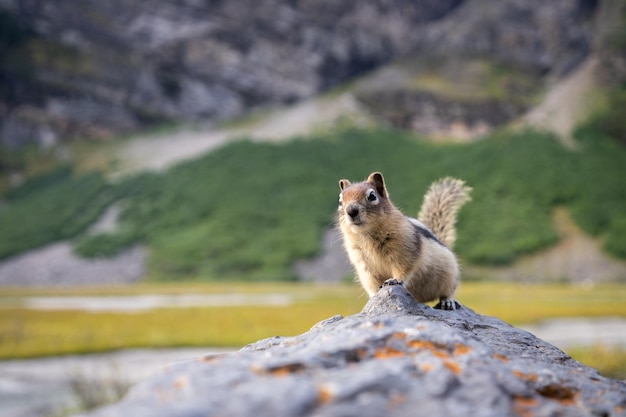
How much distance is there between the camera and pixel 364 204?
557 cm

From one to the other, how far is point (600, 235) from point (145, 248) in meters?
49.9

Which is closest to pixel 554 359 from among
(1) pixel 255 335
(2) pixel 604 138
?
(1) pixel 255 335

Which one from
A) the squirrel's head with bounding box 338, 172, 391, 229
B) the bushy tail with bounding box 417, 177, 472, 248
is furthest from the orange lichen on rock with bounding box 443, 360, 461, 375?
the bushy tail with bounding box 417, 177, 472, 248

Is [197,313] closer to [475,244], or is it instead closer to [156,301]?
[156,301]

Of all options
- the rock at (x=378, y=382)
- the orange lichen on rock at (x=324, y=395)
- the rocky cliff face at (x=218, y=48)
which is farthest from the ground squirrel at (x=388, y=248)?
the rocky cliff face at (x=218, y=48)

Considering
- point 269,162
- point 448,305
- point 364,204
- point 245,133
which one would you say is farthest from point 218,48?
point 448,305

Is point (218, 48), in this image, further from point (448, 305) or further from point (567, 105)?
point (448, 305)

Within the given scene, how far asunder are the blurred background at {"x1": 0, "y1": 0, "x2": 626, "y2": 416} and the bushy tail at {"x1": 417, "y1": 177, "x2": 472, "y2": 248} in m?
8.33

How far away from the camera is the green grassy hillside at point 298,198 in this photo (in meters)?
56.0

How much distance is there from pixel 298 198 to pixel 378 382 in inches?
2533

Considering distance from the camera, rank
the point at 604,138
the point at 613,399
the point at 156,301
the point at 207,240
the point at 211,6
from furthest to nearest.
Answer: the point at 211,6, the point at 604,138, the point at 207,240, the point at 156,301, the point at 613,399

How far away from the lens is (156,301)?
34594mm

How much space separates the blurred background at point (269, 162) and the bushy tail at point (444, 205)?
8.33 m

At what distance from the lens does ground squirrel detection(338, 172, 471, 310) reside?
18.5 feet
